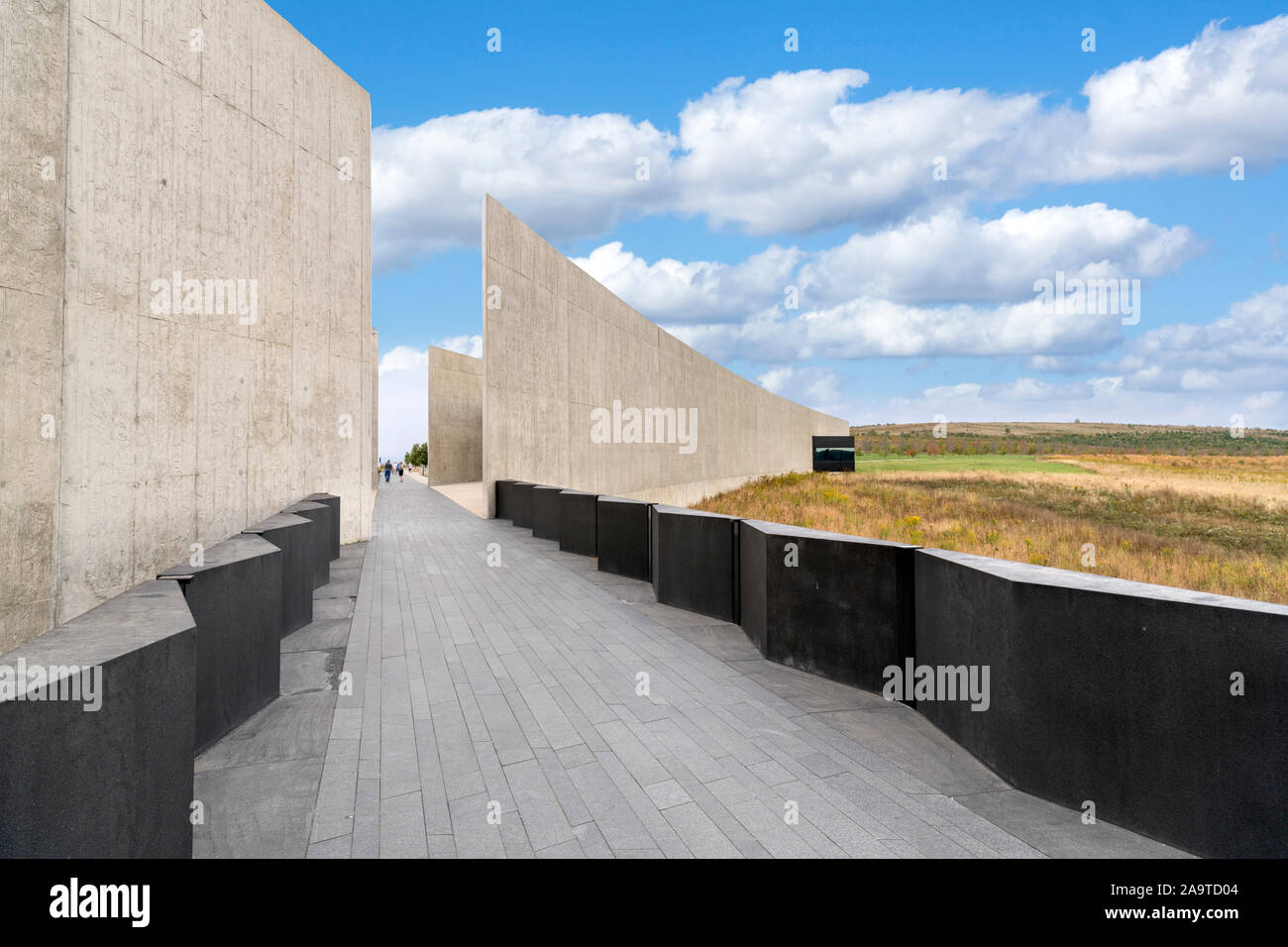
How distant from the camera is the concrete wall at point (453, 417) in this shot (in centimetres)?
3703

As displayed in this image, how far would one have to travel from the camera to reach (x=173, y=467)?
28.2 feet

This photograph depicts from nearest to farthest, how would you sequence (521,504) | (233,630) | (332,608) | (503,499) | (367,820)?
(367,820) < (233,630) < (332,608) < (521,504) < (503,499)

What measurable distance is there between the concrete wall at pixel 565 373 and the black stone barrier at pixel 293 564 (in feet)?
30.3

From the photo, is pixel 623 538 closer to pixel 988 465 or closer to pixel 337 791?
pixel 337 791

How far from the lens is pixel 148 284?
8125 millimetres

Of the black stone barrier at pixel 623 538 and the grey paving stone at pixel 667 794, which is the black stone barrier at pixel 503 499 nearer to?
the black stone barrier at pixel 623 538

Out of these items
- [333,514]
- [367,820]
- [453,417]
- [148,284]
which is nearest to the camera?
[367,820]

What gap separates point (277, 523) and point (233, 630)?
2.90 meters

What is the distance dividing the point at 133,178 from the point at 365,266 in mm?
6816

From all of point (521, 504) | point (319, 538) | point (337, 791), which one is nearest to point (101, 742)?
point (337, 791)

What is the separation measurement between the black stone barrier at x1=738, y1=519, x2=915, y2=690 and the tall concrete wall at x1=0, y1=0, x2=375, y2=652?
7.01m

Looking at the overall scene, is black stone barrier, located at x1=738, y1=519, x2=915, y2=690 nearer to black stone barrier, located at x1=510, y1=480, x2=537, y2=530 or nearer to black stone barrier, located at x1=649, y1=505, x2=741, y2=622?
black stone barrier, located at x1=649, y1=505, x2=741, y2=622
